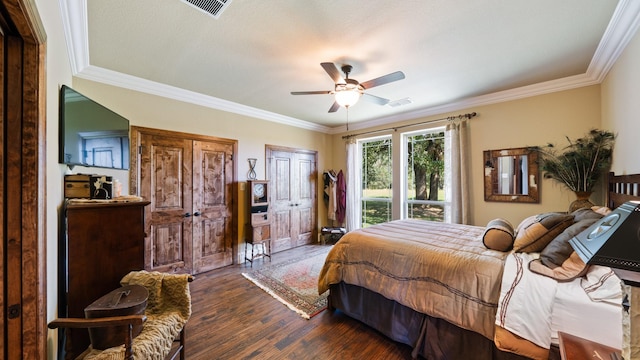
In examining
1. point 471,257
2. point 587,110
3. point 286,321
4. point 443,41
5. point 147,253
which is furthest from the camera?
point 147,253

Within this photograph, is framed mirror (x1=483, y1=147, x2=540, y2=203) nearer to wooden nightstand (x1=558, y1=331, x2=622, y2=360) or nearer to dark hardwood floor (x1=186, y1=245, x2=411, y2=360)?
dark hardwood floor (x1=186, y1=245, x2=411, y2=360)

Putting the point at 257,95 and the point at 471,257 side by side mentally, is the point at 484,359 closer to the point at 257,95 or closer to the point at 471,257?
the point at 471,257

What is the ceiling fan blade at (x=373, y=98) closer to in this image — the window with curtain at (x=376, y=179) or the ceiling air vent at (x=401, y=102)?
the ceiling air vent at (x=401, y=102)

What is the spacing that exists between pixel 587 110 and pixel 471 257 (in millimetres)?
2796

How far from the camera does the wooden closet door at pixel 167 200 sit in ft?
10.4

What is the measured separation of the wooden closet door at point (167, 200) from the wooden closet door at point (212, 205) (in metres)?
0.10

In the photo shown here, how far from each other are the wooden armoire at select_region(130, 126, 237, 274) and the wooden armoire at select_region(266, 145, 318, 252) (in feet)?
2.78

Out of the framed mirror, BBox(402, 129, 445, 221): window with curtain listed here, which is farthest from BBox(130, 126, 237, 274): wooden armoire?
the framed mirror

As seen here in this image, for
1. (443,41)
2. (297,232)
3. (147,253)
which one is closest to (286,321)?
(147,253)

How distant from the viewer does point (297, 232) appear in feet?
16.6

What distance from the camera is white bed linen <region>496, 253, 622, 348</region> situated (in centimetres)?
119

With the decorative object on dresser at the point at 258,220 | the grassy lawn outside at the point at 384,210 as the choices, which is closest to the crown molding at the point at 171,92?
the decorative object on dresser at the point at 258,220

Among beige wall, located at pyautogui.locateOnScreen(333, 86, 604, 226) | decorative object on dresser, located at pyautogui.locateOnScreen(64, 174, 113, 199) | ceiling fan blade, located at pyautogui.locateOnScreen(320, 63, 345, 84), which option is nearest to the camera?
decorative object on dresser, located at pyautogui.locateOnScreen(64, 174, 113, 199)

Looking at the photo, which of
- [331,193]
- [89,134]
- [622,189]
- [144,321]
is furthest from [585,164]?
[89,134]
